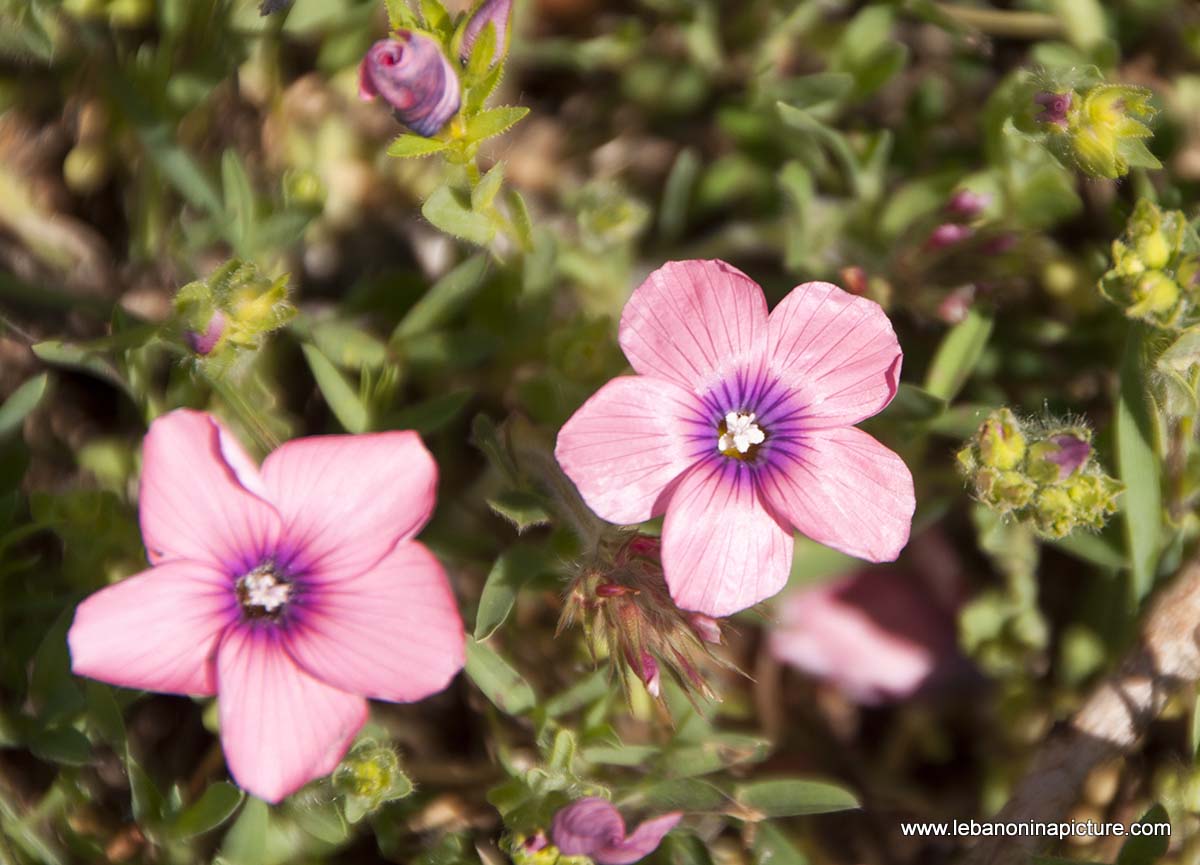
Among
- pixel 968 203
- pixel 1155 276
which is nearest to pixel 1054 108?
pixel 1155 276

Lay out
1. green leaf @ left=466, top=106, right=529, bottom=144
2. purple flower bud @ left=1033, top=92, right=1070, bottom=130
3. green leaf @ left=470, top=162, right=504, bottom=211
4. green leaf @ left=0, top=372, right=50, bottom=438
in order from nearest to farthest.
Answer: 1. green leaf @ left=466, top=106, right=529, bottom=144
2. green leaf @ left=470, top=162, right=504, bottom=211
3. purple flower bud @ left=1033, top=92, right=1070, bottom=130
4. green leaf @ left=0, top=372, right=50, bottom=438

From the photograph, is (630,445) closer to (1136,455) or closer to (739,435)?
(739,435)

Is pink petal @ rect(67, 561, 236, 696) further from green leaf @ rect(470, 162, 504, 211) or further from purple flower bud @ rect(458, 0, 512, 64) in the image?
purple flower bud @ rect(458, 0, 512, 64)

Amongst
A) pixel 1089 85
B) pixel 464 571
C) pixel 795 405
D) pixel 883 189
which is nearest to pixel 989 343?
pixel 883 189

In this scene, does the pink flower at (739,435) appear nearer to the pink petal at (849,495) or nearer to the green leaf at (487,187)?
the pink petal at (849,495)

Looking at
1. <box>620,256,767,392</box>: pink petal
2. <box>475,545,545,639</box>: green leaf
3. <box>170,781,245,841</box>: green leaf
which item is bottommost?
<box>170,781,245,841</box>: green leaf

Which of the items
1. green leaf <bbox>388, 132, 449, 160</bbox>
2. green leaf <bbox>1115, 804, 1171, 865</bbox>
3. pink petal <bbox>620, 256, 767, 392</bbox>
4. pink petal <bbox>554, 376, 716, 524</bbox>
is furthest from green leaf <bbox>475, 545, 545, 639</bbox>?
green leaf <bbox>1115, 804, 1171, 865</bbox>
